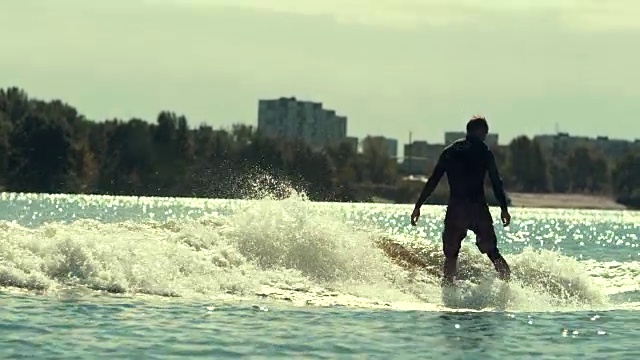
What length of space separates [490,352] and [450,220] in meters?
4.77

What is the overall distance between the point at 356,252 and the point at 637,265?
300 inches

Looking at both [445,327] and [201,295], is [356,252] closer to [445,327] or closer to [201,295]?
[201,295]

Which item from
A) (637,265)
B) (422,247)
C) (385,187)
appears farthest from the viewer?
(385,187)

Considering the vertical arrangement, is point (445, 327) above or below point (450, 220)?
below

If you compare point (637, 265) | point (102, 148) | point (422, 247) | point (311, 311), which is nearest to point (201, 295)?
point (311, 311)

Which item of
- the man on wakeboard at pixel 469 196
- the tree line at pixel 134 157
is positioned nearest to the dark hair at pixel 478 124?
the man on wakeboard at pixel 469 196

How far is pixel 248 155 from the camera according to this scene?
440 feet

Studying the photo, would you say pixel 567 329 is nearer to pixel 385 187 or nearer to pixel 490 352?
pixel 490 352

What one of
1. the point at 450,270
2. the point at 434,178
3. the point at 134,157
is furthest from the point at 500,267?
the point at 134,157

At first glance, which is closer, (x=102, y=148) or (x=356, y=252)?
(x=356, y=252)

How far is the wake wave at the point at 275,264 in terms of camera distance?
16.1m

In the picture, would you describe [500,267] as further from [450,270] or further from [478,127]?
[478,127]

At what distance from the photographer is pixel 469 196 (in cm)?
1747

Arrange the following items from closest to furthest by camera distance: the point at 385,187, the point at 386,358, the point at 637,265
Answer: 1. the point at 386,358
2. the point at 637,265
3. the point at 385,187
